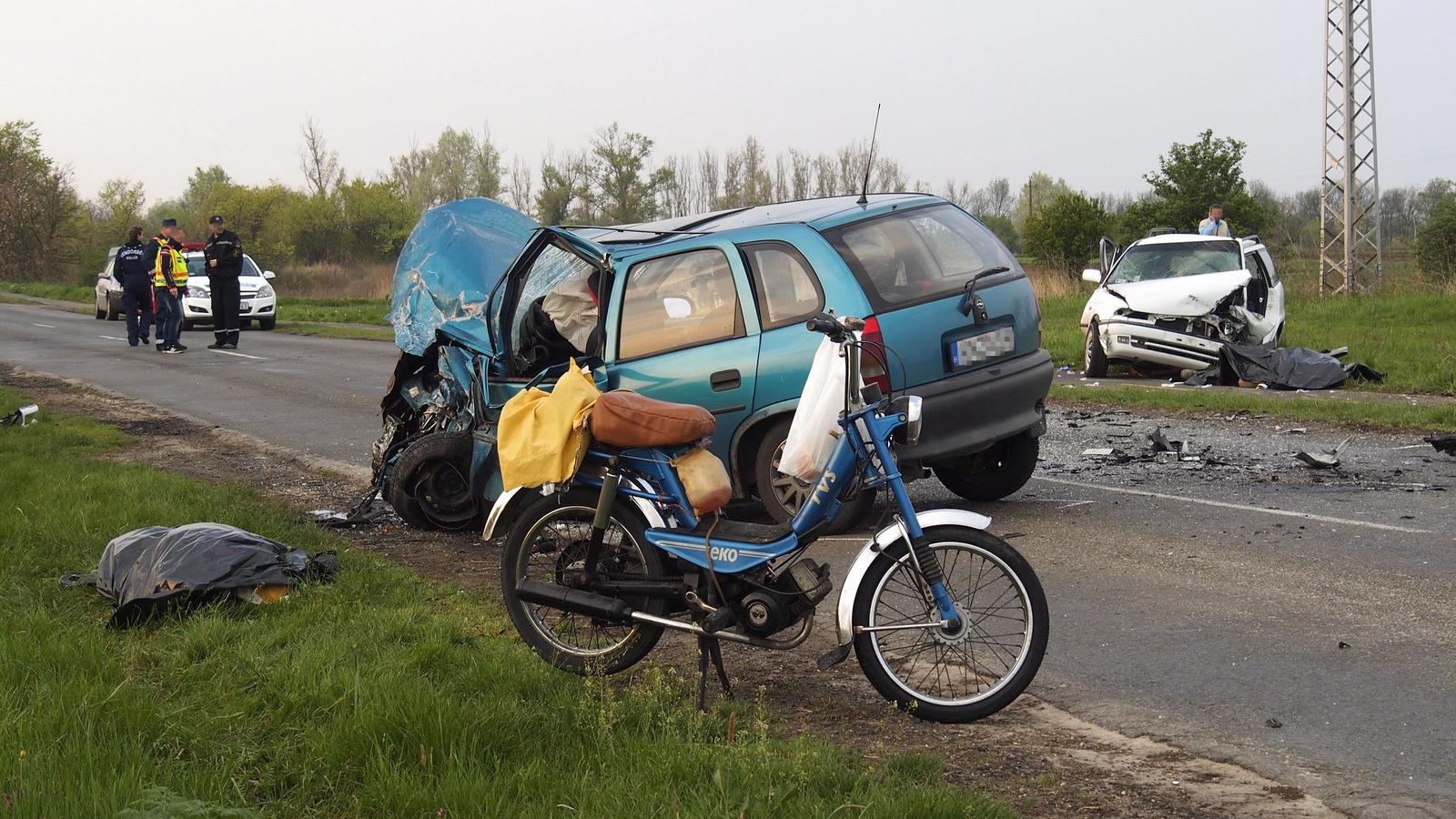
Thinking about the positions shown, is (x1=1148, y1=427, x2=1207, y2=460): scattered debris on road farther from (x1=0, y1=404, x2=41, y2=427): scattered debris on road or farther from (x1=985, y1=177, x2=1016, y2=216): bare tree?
(x1=985, y1=177, x2=1016, y2=216): bare tree

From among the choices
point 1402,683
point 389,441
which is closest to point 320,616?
point 389,441

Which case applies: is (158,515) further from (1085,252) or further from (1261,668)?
(1085,252)

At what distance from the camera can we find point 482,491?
7.79m

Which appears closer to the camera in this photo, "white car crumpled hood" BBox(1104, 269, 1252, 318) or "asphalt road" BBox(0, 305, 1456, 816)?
"asphalt road" BBox(0, 305, 1456, 816)

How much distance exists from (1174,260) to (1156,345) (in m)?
1.78

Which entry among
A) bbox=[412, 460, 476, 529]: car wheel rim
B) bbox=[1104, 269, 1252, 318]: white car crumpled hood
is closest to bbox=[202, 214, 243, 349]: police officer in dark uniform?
bbox=[1104, 269, 1252, 318]: white car crumpled hood

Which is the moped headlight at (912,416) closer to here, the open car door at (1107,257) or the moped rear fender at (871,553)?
the moped rear fender at (871,553)

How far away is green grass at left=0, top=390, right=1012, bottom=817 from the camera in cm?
361

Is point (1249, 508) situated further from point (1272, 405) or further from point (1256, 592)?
point (1272, 405)

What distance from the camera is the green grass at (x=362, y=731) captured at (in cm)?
361

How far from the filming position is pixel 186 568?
5.96m

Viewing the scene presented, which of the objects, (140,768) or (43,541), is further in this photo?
(43,541)

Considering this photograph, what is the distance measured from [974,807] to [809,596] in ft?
4.57

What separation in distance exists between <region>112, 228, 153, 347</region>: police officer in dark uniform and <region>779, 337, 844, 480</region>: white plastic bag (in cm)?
2113
